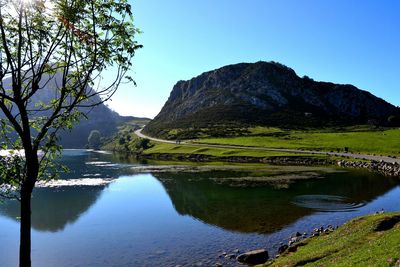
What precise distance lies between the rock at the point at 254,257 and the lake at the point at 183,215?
1.21 meters

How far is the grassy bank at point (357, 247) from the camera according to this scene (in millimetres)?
21188

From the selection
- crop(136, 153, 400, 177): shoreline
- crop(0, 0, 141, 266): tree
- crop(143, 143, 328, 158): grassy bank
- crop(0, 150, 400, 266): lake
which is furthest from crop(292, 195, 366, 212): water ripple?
crop(143, 143, 328, 158): grassy bank

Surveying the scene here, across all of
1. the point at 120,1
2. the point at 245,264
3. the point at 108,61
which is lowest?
the point at 245,264

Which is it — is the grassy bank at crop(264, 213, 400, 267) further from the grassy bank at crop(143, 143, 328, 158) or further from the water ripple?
the grassy bank at crop(143, 143, 328, 158)

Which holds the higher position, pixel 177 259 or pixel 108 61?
pixel 108 61

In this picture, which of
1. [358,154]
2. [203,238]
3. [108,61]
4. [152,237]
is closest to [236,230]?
[203,238]

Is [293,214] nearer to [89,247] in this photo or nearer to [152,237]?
[152,237]

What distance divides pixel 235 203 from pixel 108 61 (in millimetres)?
45431

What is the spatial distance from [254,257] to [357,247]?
9655mm

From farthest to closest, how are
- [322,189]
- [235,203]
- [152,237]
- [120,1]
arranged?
[322,189]
[235,203]
[152,237]
[120,1]

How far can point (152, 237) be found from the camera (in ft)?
137

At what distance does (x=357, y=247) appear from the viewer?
26109mm

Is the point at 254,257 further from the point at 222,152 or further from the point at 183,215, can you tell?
the point at 222,152

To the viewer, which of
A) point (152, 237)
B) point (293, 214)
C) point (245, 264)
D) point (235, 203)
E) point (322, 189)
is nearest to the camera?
point (245, 264)
